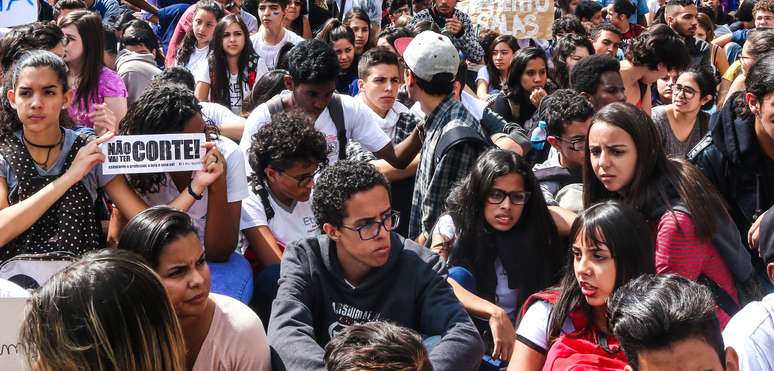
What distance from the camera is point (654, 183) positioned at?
3.88m

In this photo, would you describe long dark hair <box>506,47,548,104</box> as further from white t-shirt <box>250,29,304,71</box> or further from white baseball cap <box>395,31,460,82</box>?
white t-shirt <box>250,29,304,71</box>

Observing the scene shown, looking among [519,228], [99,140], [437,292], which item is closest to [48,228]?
[99,140]

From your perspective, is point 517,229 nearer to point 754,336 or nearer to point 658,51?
point 754,336

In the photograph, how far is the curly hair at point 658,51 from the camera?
6.52 metres

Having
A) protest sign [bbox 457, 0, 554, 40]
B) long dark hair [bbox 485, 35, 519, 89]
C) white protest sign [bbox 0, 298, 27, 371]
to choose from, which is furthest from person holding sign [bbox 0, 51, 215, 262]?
long dark hair [bbox 485, 35, 519, 89]

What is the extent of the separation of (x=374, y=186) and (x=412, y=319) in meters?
0.51

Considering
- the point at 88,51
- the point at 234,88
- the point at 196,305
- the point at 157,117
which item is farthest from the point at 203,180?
the point at 234,88

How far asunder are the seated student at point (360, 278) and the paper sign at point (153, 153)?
62 cm

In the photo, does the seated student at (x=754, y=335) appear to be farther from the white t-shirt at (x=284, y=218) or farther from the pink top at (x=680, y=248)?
the white t-shirt at (x=284, y=218)

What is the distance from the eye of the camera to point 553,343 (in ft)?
10.5

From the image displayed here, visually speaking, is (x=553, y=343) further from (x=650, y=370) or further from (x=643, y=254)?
(x=650, y=370)

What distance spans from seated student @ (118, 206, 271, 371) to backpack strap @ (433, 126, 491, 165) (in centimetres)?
167

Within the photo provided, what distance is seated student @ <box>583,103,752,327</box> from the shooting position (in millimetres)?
3643

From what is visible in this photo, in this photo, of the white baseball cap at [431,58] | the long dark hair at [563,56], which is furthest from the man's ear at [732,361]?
the long dark hair at [563,56]
